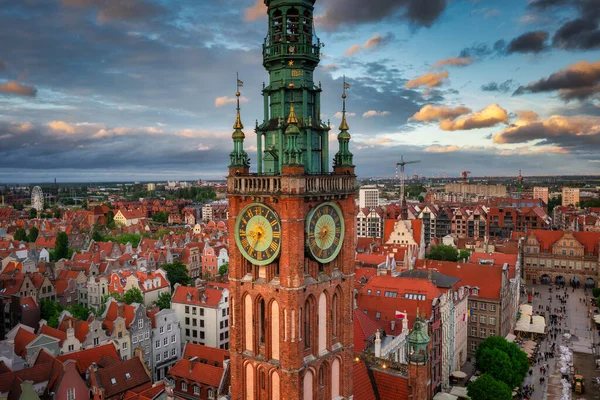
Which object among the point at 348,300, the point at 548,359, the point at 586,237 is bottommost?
the point at 548,359

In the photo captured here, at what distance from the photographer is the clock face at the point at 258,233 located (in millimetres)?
20953

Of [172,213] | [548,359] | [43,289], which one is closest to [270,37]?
[548,359]

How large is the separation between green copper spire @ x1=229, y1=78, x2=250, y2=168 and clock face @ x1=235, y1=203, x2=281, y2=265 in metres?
2.30

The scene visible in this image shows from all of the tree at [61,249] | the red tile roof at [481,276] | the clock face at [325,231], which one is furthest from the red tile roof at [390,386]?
the tree at [61,249]

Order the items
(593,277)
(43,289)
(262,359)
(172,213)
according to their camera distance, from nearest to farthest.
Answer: (262,359) → (43,289) → (593,277) → (172,213)

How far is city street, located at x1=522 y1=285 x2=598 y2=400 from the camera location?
54750mm

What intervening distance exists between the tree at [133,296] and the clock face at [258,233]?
48.7 meters

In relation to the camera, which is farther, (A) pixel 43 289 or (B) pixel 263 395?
(A) pixel 43 289

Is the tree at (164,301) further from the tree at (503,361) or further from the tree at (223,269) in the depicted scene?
the tree at (503,361)

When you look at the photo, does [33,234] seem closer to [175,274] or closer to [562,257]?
[175,274]

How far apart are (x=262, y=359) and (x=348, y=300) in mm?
5185

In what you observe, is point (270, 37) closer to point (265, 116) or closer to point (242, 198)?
point (265, 116)

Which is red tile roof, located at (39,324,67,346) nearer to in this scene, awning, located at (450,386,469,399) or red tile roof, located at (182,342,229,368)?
Answer: red tile roof, located at (182,342,229,368)

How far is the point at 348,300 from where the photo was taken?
23.5m
